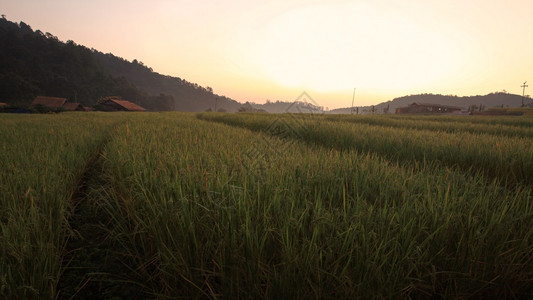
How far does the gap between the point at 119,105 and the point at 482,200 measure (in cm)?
4589

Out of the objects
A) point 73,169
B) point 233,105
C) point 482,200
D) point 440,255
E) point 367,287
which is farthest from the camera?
point 233,105

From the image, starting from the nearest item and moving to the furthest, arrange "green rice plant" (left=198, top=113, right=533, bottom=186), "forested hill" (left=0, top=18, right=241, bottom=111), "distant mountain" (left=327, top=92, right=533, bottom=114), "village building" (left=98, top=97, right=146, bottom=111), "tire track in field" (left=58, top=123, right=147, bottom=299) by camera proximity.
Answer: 1. "tire track in field" (left=58, top=123, right=147, bottom=299)
2. "green rice plant" (left=198, top=113, right=533, bottom=186)
3. "forested hill" (left=0, top=18, right=241, bottom=111)
4. "village building" (left=98, top=97, right=146, bottom=111)
5. "distant mountain" (left=327, top=92, right=533, bottom=114)

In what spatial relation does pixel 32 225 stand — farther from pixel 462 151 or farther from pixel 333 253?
pixel 462 151

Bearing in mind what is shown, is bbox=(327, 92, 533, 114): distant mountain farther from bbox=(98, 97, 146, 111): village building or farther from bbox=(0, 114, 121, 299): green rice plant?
bbox=(0, 114, 121, 299): green rice plant

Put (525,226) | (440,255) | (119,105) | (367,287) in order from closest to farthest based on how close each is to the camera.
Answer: (367,287)
(440,255)
(525,226)
(119,105)

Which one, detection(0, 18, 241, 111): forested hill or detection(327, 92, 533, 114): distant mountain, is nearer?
detection(0, 18, 241, 111): forested hill

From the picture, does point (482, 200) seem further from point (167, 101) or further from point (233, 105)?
point (233, 105)

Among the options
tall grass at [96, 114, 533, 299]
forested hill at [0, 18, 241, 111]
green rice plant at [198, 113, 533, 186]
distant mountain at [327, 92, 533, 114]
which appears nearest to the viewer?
tall grass at [96, 114, 533, 299]

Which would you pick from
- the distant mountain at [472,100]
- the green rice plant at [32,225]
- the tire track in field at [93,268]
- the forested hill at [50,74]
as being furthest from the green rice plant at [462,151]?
the distant mountain at [472,100]

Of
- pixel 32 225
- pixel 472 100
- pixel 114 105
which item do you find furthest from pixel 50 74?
pixel 472 100

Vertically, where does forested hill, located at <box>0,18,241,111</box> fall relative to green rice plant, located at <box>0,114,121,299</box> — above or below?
above

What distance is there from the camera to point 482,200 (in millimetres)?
1227

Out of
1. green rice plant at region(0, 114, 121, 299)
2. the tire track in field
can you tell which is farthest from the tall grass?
green rice plant at region(0, 114, 121, 299)

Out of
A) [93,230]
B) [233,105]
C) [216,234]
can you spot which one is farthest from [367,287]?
[233,105]
